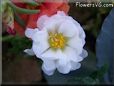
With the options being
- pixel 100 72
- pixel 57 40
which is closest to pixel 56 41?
pixel 57 40

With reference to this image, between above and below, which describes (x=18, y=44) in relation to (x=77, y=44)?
below

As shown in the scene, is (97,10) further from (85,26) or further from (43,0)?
(43,0)

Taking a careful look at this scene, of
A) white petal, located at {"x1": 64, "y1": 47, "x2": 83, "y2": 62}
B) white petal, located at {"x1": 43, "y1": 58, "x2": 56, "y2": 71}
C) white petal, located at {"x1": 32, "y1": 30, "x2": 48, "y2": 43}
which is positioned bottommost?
white petal, located at {"x1": 43, "y1": 58, "x2": 56, "y2": 71}

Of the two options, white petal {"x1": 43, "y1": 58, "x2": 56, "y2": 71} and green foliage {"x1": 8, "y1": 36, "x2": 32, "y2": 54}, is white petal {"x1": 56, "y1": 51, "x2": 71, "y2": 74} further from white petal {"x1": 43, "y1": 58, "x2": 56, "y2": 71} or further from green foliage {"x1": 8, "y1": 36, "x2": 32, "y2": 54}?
green foliage {"x1": 8, "y1": 36, "x2": 32, "y2": 54}

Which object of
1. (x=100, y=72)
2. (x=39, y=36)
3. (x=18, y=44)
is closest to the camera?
(x=39, y=36)

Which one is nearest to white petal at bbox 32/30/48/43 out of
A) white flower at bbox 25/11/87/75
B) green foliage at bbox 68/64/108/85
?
white flower at bbox 25/11/87/75

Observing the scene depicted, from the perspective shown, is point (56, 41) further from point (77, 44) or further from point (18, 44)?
point (18, 44)
